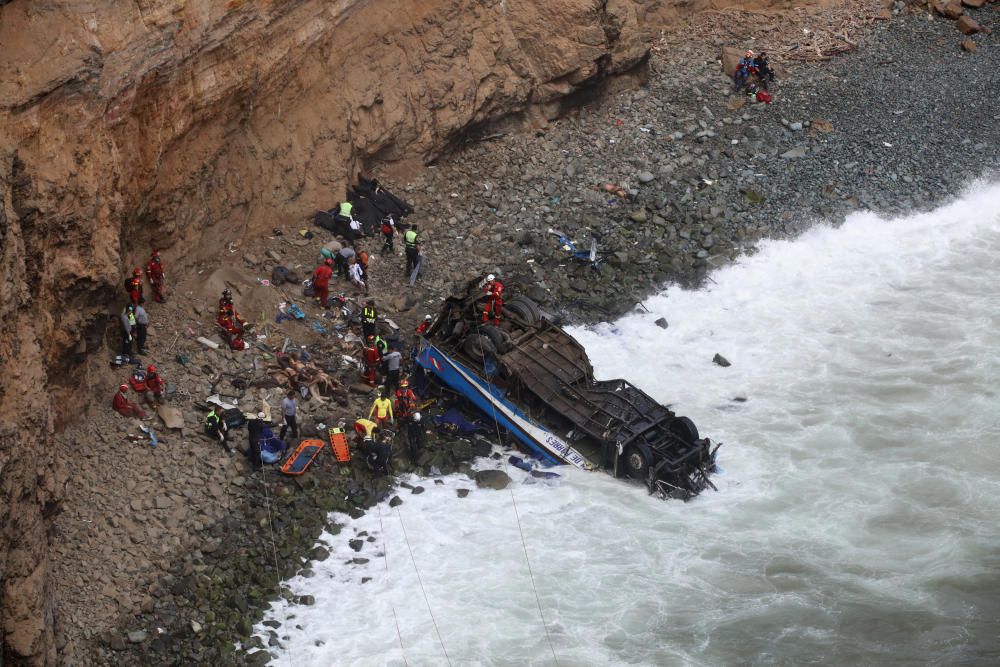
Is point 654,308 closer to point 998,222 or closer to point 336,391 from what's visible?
point 336,391

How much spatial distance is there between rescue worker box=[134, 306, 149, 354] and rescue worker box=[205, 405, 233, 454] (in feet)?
6.27

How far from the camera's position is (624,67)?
97.6 feet

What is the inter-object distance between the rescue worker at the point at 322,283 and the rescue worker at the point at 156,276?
2.69 meters

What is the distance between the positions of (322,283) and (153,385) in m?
4.15

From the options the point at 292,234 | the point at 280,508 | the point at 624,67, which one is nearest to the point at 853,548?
the point at 280,508

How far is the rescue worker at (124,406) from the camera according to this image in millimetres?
19453

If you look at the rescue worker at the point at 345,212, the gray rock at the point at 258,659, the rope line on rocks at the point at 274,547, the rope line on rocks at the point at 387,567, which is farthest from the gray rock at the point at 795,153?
the gray rock at the point at 258,659

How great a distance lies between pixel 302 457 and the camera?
19.8 meters

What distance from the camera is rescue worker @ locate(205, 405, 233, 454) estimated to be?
1956 cm

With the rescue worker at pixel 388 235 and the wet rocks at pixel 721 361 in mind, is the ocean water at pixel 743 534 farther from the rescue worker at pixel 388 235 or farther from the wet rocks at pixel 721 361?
the rescue worker at pixel 388 235

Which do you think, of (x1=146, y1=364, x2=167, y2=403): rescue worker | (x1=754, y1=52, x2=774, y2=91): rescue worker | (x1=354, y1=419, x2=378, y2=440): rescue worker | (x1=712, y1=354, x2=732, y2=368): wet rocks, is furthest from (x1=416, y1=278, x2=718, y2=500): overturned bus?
(x1=754, y1=52, x2=774, y2=91): rescue worker

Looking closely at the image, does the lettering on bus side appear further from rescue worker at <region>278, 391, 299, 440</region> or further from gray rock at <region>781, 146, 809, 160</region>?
gray rock at <region>781, 146, 809, 160</region>

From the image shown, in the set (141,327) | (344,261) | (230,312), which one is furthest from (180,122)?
(344,261)

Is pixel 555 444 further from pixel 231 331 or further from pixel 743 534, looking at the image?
pixel 231 331
